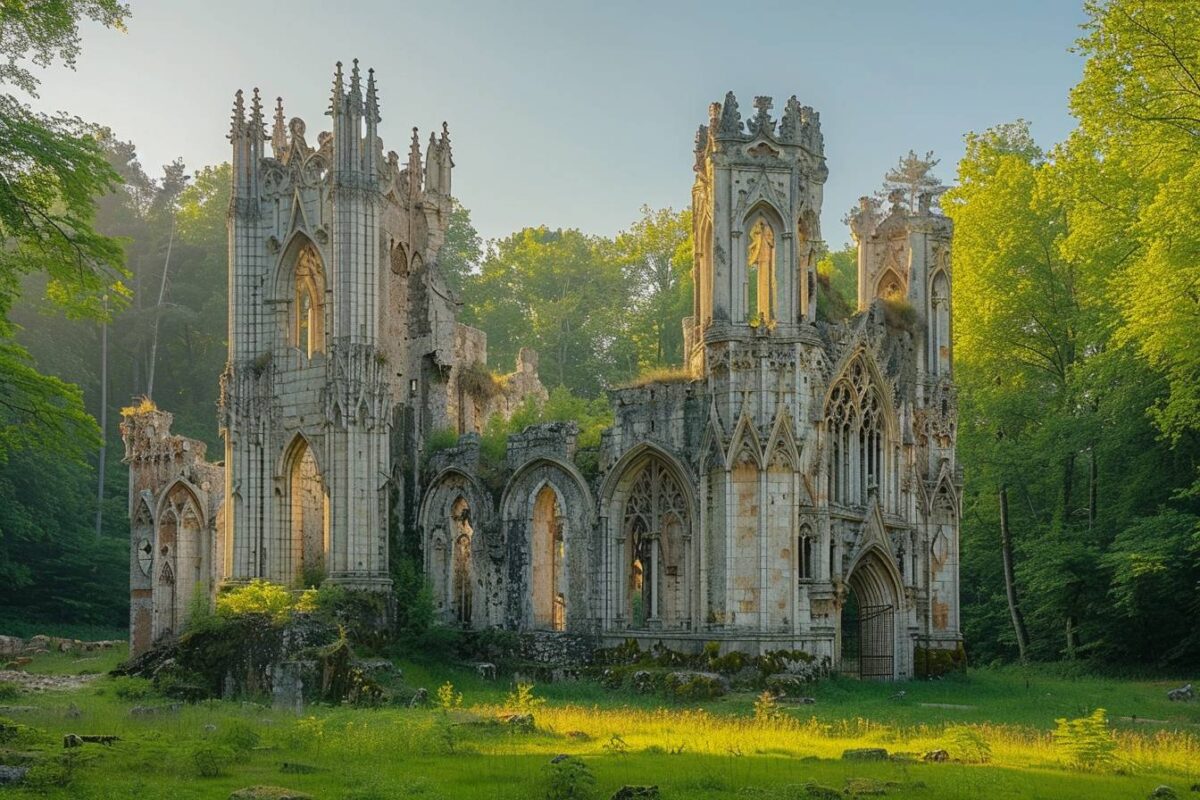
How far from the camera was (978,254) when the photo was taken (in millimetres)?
43812

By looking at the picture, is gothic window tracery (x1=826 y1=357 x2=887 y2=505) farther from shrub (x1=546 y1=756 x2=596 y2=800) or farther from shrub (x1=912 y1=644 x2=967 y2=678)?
shrub (x1=546 y1=756 x2=596 y2=800)

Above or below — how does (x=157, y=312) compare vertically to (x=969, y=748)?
above

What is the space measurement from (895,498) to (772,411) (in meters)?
5.56

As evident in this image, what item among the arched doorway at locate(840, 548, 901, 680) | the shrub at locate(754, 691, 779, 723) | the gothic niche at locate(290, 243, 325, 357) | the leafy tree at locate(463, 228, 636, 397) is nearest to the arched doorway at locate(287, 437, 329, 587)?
the gothic niche at locate(290, 243, 325, 357)

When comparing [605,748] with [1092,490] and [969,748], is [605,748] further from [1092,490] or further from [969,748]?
[1092,490]

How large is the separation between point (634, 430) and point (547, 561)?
14.4ft

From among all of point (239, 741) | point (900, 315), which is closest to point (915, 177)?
point (900, 315)

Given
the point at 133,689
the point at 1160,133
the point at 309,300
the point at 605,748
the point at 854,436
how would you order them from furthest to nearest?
the point at 309,300, the point at 854,436, the point at 133,689, the point at 1160,133, the point at 605,748

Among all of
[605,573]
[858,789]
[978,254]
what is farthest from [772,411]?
[978,254]

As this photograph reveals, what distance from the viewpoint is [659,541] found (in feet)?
101

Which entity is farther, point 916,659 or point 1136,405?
point 1136,405

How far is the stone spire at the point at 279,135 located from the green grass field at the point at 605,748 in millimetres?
14645

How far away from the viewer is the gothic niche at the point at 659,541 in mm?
30453

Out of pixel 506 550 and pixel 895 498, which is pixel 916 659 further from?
pixel 506 550
